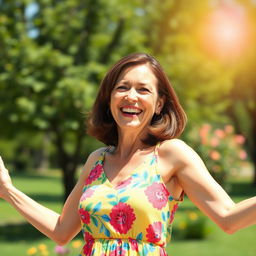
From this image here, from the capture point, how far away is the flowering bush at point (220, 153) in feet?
37.7

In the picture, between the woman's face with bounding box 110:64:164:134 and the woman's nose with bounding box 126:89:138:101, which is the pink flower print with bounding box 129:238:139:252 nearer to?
the woman's face with bounding box 110:64:164:134

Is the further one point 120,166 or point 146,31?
point 146,31

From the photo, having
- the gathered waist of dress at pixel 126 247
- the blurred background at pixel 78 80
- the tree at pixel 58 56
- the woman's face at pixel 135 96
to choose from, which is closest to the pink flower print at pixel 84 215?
the gathered waist of dress at pixel 126 247

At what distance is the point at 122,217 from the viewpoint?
231cm

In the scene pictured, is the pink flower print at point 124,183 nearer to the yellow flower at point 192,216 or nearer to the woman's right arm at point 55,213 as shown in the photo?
the woman's right arm at point 55,213

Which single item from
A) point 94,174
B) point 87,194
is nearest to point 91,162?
point 94,174

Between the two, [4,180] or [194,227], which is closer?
[4,180]

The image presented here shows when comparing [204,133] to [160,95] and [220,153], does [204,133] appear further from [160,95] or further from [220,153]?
[160,95]

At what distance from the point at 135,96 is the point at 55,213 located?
2.38 ft

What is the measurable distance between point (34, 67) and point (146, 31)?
6.26m

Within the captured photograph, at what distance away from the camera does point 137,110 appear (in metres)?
2.46

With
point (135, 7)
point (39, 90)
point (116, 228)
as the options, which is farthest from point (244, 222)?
point (135, 7)

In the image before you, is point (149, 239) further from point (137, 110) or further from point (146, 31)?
point (146, 31)

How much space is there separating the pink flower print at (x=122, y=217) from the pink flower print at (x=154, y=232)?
3.3 inches
